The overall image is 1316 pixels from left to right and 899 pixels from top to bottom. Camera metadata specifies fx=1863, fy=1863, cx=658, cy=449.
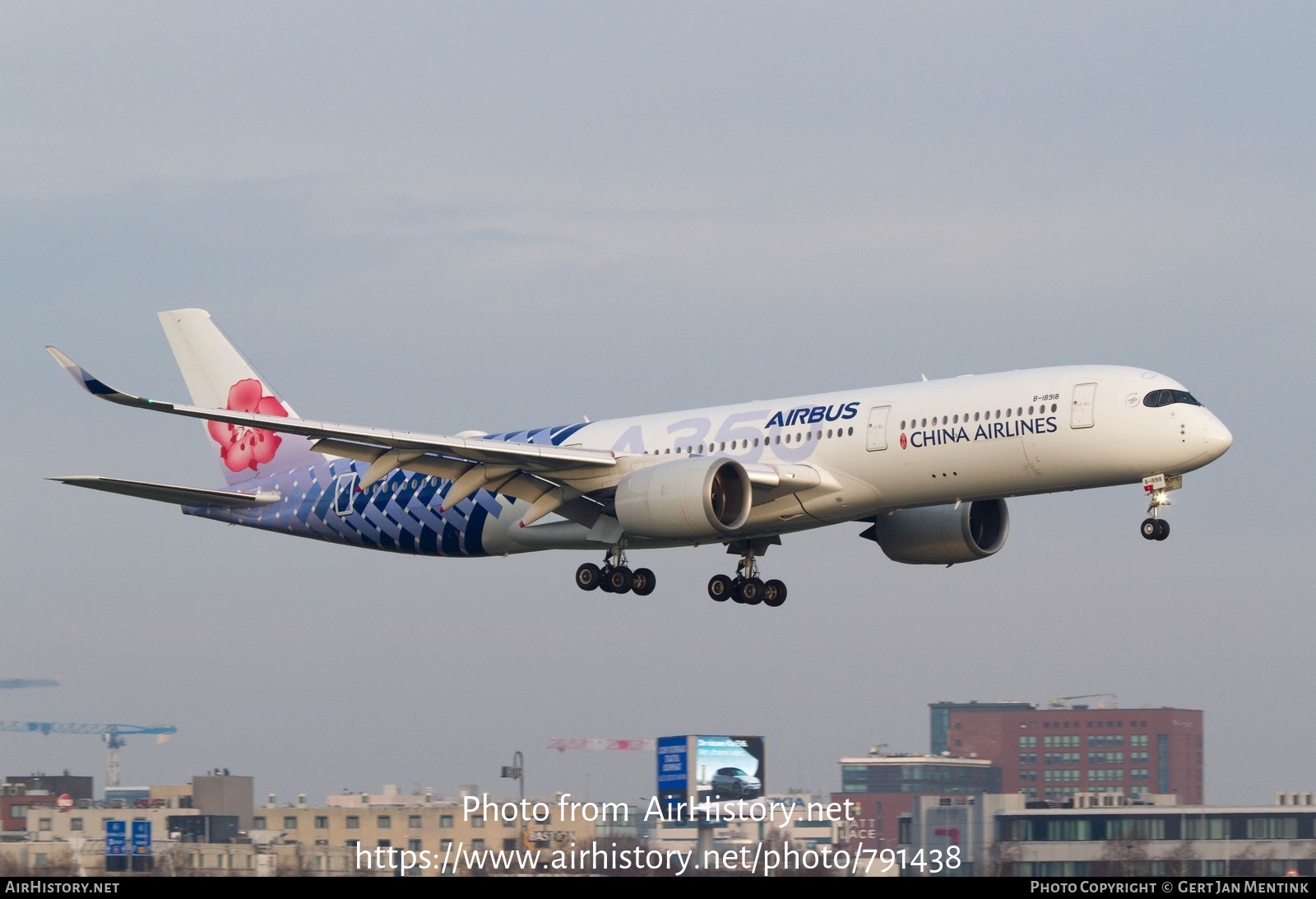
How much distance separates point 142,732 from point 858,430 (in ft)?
225

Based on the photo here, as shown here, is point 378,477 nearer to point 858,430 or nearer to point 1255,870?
point 858,430

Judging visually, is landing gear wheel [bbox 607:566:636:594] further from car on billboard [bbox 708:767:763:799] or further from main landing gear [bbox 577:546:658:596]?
car on billboard [bbox 708:767:763:799]

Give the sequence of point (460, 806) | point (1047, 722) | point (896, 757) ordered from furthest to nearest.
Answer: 1. point (1047, 722)
2. point (896, 757)
3. point (460, 806)

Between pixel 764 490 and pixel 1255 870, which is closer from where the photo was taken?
pixel 764 490

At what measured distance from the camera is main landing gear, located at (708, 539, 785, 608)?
5428cm

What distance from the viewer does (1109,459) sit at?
45.3 meters

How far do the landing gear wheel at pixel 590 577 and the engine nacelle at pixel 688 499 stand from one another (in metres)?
3.86

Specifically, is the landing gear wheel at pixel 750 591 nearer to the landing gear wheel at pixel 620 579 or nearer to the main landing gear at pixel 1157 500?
the landing gear wheel at pixel 620 579

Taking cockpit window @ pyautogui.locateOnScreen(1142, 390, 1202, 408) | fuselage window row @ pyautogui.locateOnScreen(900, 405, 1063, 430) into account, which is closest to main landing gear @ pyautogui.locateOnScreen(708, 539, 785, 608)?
fuselage window row @ pyautogui.locateOnScreen(900, 405, 1063, 430)

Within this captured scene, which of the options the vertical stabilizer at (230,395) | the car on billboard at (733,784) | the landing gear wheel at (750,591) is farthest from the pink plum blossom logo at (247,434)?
the car on billboard at (733,784)

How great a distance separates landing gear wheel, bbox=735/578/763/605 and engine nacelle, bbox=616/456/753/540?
5461 mm

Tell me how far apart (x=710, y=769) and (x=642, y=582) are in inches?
1383

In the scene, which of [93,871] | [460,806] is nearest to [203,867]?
[93,871]

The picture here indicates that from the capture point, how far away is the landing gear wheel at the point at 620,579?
53.0m
